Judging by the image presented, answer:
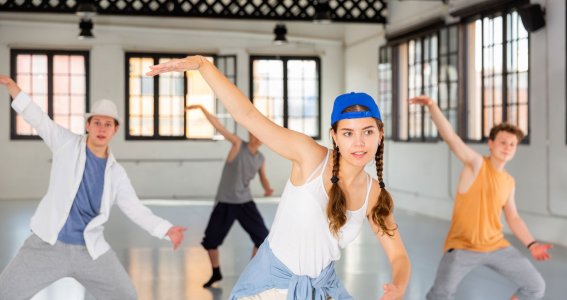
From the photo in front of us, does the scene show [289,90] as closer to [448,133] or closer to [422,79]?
[422,79]

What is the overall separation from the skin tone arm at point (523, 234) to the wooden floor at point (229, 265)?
1.17 m

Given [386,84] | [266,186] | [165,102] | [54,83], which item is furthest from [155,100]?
[266,186]

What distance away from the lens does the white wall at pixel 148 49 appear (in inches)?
588

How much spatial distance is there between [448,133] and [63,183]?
1951 millimetres

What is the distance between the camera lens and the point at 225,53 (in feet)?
52.0

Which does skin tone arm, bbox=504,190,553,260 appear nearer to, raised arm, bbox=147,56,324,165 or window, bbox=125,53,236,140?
raised arm, bbox=147,56,324,165

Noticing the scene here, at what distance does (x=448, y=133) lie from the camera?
4.29 m

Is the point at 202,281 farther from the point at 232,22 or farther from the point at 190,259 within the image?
the point at 232,22

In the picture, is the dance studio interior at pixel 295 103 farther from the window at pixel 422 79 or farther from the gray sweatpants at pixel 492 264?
the gray sweatpants at pixel 492 264

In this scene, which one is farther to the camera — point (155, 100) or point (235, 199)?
point (155, 100)

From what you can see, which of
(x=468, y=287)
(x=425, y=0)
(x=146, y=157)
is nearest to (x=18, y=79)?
(x=146, y=157)

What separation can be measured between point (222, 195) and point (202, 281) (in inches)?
A: 27.5

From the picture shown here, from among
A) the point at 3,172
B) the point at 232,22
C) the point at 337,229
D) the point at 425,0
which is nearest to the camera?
the point at 337,229

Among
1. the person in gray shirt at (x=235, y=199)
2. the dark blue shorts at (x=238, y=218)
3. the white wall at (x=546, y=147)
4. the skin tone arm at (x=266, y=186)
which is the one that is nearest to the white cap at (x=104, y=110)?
the person in gray shirt at (x=235, y=199)
